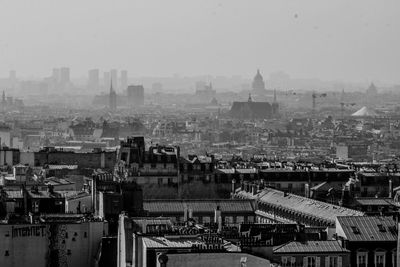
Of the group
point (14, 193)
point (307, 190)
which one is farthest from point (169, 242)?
point (307, 190)

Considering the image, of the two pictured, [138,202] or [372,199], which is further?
[372,199]

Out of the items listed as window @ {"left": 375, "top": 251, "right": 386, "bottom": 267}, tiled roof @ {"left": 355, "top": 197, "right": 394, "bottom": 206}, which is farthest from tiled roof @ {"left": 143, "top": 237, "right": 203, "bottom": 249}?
tiled roof @ {"left": 355, "top": 197, "right": 394, "bottom": 206}

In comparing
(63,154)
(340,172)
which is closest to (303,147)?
(63,154)

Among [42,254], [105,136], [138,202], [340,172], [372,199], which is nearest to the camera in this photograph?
[42,254]

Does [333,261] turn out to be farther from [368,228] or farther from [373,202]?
[373,202]

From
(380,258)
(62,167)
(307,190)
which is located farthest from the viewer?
(62,167)

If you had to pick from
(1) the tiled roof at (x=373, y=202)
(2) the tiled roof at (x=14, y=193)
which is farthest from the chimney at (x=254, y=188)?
(2) the tiled roof at (x=14, y=193)

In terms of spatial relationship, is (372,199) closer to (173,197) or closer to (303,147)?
(173,197)
